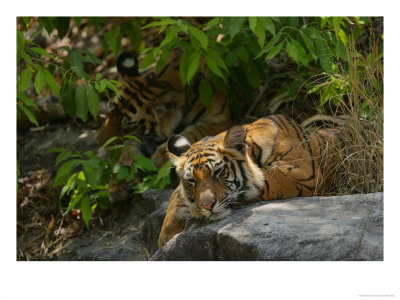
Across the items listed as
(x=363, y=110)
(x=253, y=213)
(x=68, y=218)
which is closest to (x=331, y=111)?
(x=363, y=110)

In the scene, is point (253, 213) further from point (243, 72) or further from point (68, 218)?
point (68, 218)

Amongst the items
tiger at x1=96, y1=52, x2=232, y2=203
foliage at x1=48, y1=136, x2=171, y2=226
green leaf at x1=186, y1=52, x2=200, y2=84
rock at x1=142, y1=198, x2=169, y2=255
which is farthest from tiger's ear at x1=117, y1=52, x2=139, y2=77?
rock at x1=142, y1=198, x2=169, y2=255

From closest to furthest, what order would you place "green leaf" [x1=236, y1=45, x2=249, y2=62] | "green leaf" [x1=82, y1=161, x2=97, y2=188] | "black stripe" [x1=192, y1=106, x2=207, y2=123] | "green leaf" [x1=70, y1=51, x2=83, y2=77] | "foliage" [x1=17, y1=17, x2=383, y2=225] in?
1. "foliage" [x1=17, y1=17, x2=383, y2=225]
2. "green leaf" [x1=70, y1=51, x2=83, y2=77]
3. "green leaf" [x1=236, y1=45, x2=249, y2=62]
4. "green leaf" [x1=82, y1=161, x2=97, y2=188]
5. "black stripe" [x1=192, y1=106, x2=207, y2=123]

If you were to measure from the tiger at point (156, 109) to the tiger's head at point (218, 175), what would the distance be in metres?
1.61

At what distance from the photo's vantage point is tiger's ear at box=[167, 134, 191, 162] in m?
3.10

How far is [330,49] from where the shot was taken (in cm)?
342

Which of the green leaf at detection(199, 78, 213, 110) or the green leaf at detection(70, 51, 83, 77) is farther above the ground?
the green leaf at detection(70, 51, 83, 77)

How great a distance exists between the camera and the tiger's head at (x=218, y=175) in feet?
9.14

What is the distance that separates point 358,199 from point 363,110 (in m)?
0.61

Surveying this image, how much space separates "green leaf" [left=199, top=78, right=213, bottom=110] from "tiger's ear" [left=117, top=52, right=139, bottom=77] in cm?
71

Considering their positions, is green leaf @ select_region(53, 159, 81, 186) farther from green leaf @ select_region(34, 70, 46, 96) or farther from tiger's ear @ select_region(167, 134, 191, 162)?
tiger's ear @ select_region(167, 134, 191, 162)

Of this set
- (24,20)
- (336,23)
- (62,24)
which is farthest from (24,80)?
(336,23)

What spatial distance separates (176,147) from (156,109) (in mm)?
1635

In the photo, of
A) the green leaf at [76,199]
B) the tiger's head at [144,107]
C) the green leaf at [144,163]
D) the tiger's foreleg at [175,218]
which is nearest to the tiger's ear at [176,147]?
the tiger's foreleg at [175,218]
